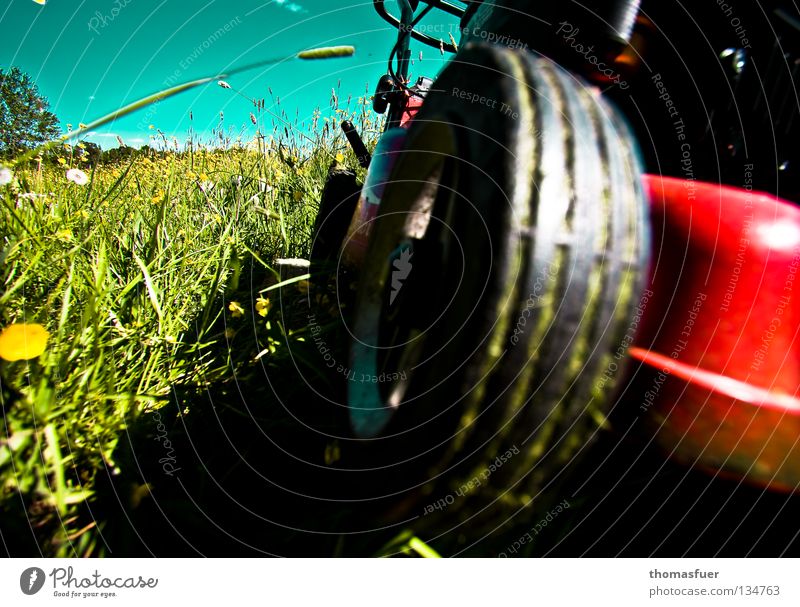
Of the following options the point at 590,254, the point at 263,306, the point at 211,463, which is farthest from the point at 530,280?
the point at 263,306

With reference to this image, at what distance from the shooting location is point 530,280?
60 cm

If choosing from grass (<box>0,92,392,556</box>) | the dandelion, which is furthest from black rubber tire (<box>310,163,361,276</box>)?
the dandelion

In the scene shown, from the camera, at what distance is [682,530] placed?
3.06ft

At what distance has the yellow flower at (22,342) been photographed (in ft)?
2.83

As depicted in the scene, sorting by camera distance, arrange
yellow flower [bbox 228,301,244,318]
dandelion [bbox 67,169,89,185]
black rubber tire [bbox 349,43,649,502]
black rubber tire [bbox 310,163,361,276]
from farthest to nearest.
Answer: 1. black rubber tire [bbox 310,163,361,276]
2. dandelion [bbox 67,169,89,185]
3. yellow flower [bbox 228,301,244,318]
4. black rubber tire [bbox 349,43,649,502]

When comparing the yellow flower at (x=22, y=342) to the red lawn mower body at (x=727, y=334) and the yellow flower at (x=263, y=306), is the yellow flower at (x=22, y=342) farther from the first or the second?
the red lawn mower body at (x=727, y=334)

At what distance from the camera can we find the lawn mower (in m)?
0.63

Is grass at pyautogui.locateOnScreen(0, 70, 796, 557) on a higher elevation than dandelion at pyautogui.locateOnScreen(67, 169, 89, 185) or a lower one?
lower

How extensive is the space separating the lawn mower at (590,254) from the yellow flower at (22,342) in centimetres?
72

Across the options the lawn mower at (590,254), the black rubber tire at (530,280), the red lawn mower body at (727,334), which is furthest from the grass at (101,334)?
the red lawn mower body at (727,334)

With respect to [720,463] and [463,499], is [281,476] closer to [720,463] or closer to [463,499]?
[463,499]

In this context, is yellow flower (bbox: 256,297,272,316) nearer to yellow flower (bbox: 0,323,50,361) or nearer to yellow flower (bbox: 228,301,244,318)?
yellow flower (bbox: 228,301,244,318)
